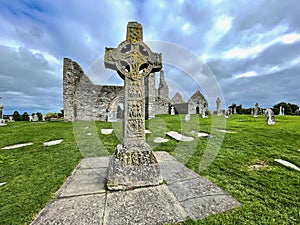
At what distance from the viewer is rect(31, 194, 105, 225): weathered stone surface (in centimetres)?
166

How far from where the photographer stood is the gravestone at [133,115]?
2379mm

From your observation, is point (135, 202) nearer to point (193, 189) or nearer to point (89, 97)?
point (193, 189)

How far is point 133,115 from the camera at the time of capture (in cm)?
265

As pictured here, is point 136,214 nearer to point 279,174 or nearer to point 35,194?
point 35,194

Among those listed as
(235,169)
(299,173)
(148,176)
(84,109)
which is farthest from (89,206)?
(84,109)

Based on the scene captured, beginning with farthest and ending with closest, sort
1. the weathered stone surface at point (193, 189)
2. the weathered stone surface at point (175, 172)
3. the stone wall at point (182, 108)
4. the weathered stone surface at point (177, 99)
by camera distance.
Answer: the weathered stone surface at point (177, 99)
the stone wall at point (182, 108)
the weathered stone surface at point (175, 172)
the weathered stone surface at point (193, 189)

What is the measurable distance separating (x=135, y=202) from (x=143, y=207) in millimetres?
154

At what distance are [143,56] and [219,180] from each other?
2.56 meters

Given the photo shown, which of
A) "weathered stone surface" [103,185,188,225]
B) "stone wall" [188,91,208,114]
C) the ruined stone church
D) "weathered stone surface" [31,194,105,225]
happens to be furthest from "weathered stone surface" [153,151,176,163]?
"stone wall" [188,91,208,114]

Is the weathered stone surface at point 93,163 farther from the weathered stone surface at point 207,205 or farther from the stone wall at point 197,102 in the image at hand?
the stone wall at point 197,102

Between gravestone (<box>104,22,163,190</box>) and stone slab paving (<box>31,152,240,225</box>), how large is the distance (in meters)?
0.19

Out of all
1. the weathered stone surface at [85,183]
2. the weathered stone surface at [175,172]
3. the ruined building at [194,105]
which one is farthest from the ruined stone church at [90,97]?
the ruined building at [194,105]

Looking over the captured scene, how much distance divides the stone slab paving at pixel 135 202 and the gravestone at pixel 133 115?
19cm

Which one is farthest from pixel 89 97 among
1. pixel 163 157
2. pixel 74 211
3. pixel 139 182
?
pixel 74 211
